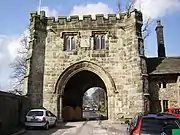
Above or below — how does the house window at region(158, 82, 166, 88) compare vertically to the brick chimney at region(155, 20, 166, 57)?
below

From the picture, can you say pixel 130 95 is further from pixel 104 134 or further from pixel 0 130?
pixel 0 130

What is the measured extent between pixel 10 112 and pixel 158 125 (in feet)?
38.0

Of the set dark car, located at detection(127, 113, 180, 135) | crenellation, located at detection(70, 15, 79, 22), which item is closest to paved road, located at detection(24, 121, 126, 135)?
dark car, located at detection(127, 113, 180, 135)

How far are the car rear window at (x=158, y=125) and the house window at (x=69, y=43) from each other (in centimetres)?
1840

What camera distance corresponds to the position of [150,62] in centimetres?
2792

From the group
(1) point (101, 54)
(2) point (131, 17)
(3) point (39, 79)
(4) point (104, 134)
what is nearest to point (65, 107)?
(3) point (39, 79)

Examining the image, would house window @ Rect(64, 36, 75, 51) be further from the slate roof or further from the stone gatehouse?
the slate roof

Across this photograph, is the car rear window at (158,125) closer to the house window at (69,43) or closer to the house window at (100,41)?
the house window at (100,41)

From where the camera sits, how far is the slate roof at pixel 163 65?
25197 millimetres

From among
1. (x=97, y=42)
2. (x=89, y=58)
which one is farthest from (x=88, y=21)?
(x=89, y=58)

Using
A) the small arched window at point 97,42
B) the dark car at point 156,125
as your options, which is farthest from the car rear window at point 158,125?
the small arched window at point 97,42

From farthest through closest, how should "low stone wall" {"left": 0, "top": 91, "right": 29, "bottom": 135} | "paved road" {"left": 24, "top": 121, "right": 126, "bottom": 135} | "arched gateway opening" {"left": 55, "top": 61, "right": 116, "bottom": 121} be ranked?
"arched gateway opening" {"left": 55, "top": 61, "right": 116, "bottom": 121}, "paved road" {"left": 24, "top": 121, "right": 126, "bottom": 135}, "low stone wall" {"left": 0, "top": 91, "right": 29, "bottom": 135}

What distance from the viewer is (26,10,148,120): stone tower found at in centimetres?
2480

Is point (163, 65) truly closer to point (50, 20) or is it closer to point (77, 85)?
point (77, 85)
